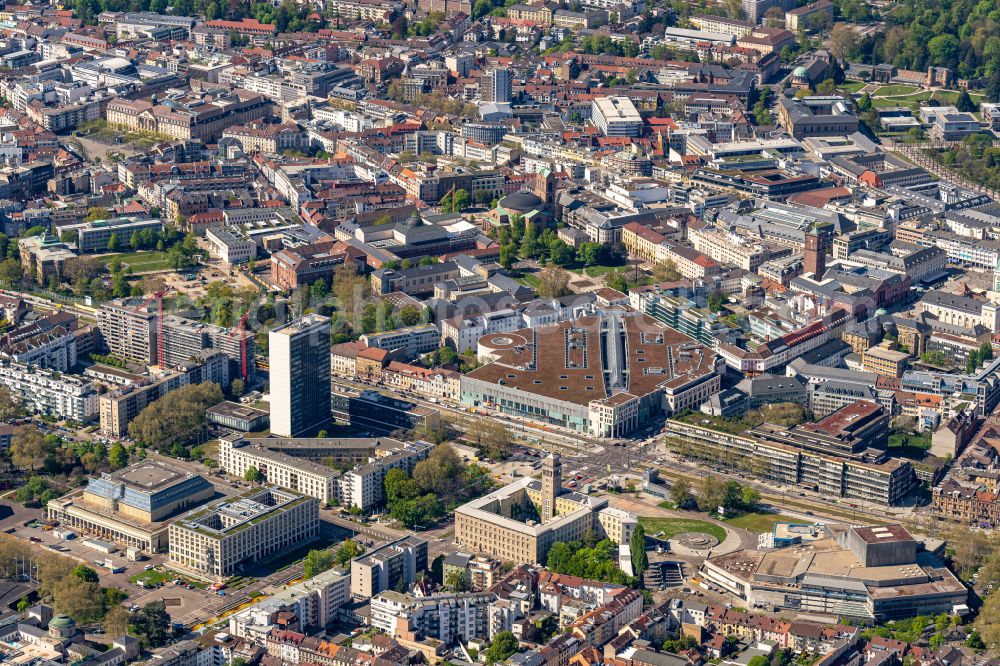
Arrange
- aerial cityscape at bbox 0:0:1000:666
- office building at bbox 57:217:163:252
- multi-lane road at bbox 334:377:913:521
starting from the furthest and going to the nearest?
1. office building at bbox 57:217:163:252
2. multi-lane road at bbox 334:377:913:521
3. aerial cityscape at bbox 0:0:1000:666

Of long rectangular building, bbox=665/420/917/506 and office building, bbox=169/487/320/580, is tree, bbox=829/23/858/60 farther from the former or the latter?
office building, bbox=169/487/320/580

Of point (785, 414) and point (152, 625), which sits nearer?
point (152, 625)

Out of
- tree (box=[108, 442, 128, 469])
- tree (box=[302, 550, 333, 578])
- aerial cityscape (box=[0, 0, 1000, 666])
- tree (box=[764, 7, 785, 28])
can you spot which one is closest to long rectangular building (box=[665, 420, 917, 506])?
aerial cityscape (box=[0, 0, 1000, 666])

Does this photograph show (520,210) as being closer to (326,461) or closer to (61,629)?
(326,461)

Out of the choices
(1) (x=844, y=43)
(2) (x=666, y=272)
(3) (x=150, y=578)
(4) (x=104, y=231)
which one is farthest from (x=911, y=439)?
(1) (x=844, y=43)

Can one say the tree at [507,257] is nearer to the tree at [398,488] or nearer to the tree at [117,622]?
the tree at [398,488]

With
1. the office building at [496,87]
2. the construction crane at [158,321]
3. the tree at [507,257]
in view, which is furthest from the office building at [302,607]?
the office building at [496,87]

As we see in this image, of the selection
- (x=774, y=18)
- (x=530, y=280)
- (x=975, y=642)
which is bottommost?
(x=975, y=642)
